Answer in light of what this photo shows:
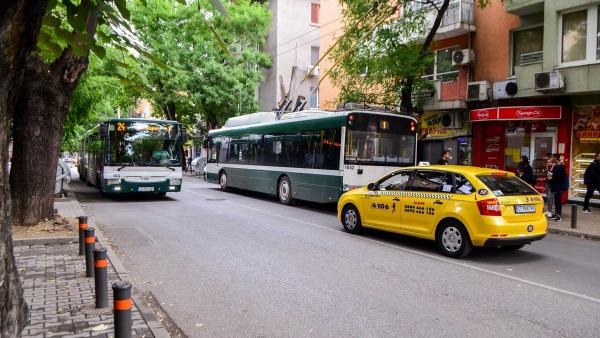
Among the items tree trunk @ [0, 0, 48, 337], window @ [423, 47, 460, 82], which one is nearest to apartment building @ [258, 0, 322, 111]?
window @ [423, 47, 460, 82]

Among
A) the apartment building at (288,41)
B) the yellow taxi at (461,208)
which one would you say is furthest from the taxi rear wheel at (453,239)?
the apartment building at (288,41)

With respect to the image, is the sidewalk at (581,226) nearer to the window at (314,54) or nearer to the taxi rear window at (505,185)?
the taxi rear window at (505,185)

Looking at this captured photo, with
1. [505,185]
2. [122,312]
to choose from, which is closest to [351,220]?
[505,185]

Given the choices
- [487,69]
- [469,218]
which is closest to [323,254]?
[469,218]

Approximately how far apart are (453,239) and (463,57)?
12.7 meters

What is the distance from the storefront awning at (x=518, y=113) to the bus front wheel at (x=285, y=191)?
7.39 metres

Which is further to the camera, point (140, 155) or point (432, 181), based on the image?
point (140, 155)

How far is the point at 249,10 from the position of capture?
32094 millimetres

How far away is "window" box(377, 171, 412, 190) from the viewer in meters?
9.61

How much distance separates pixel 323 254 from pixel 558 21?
1235 centimetres

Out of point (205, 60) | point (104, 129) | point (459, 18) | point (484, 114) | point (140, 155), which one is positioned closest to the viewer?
point (104, 129)

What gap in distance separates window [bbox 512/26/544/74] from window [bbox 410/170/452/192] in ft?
35.2

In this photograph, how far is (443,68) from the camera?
2059 cm

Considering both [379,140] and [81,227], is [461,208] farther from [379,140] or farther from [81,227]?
[81,227]
